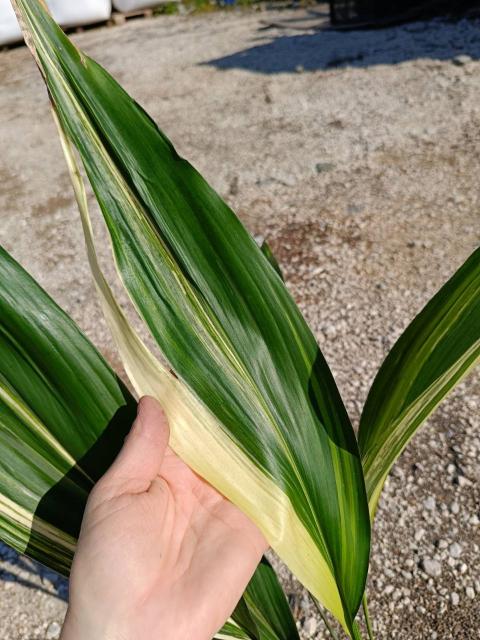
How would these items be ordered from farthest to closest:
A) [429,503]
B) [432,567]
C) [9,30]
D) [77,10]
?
[77,10] → [9,30] → [429,503] → [432,567]

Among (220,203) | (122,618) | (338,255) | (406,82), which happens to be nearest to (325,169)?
(338,255)

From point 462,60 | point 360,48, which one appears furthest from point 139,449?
point 360,48

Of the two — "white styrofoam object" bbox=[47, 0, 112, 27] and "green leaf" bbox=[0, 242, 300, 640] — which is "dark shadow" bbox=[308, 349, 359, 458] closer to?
"green leaf" bbox=[0, 242, 300, 640]

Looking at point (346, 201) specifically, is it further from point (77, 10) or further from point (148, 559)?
point (77, 10)

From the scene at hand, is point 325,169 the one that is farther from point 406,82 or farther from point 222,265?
point 222,265

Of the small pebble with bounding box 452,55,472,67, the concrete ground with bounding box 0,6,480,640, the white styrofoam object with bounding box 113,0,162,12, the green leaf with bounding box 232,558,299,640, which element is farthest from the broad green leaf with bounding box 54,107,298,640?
the white styrofoam object with bounding box 113,0,162,12

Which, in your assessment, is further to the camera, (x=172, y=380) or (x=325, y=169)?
(x=325, y=169)
